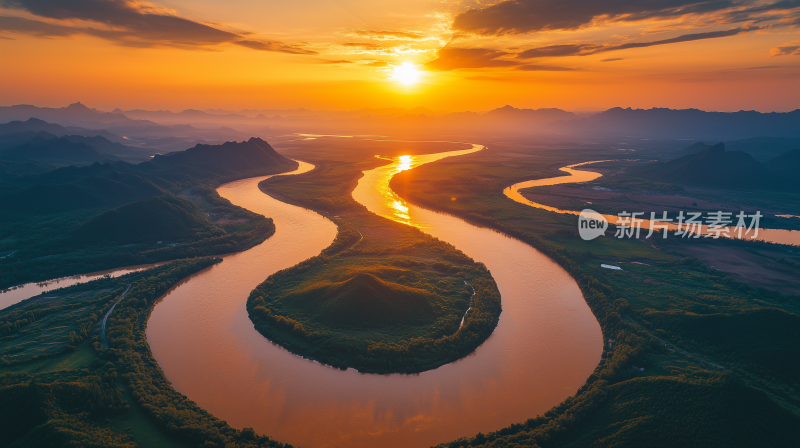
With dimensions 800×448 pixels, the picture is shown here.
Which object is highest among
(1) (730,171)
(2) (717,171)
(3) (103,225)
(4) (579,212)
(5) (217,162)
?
(5) (217,162)

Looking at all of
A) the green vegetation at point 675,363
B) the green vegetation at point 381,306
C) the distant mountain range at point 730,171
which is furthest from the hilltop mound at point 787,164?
the green vegetation at point 381,306

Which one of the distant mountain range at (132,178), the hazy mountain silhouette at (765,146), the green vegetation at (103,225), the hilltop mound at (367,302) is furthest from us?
the hazy mountain silhouette at (765,146)

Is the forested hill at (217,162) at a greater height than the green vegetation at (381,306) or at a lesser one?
greater

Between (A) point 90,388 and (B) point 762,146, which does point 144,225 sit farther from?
(B) point 762,146

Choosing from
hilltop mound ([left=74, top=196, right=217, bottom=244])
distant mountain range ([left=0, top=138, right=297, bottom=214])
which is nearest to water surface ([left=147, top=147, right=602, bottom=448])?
hilltop mound ([left=74, top=196, right=217, bottom=244])

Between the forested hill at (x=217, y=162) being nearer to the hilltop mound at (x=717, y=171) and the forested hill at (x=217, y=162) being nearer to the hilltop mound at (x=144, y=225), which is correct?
the hilltop mound at (x=144, y=225)

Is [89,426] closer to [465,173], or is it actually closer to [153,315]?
[153,315]

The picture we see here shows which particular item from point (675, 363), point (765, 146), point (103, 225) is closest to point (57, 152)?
point (103, 225)
